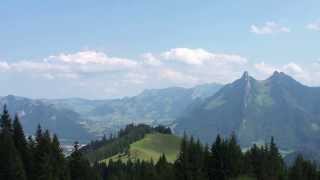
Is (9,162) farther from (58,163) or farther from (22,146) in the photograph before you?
(22,146)

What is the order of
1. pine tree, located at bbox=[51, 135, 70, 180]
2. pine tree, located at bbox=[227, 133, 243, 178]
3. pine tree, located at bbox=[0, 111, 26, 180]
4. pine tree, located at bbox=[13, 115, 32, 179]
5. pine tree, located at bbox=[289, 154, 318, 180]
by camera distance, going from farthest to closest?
pine tree, located at bbox=[289, 154, 318, 180] → pine tree, located at bbox=[227, 133, 243, 178] → pine tree, located at bbox=[13, 115, 32, 179] → pine tree, located at bbox=[51, 135, 70, 180] → pine tree, located at bbox=[0, 111, 26, 180]

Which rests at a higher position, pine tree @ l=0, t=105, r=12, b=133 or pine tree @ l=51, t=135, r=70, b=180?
pine tree @ l=0, t=105, r=12, b=133

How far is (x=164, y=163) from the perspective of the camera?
589ft

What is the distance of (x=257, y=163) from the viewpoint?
486ft

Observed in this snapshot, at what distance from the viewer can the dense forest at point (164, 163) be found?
98.2 m

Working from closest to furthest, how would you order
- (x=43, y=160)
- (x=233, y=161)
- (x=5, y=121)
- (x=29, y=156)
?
(x=43, y=160), (x=29, y=156), (x=5, y=121), (x=233, y=161)

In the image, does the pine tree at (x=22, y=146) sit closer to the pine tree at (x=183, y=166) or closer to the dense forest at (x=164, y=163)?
the dense forest at (x=164, y=163)

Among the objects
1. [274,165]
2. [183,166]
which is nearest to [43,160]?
[183,166]

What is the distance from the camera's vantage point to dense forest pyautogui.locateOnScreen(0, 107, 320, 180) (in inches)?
3866

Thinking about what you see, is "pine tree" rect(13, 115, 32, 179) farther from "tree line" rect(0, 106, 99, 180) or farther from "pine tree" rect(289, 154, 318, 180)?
"pine tree" rect(289, 154, 318, 180)

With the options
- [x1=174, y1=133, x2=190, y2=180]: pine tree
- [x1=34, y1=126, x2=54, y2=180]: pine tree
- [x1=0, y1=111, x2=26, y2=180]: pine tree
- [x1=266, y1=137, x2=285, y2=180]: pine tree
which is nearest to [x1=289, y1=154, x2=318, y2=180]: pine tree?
[x1=266, y1=137, x2=285, y2=180]: pine tree

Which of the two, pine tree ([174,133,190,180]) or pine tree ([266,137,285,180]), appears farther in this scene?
pine tree ([266,137,285,180])

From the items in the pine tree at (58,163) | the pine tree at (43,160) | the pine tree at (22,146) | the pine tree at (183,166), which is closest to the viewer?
the pine tree at (43,160)

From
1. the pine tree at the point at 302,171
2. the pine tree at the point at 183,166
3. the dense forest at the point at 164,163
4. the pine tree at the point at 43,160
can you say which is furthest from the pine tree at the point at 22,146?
the pine tree at the point at 302,171
